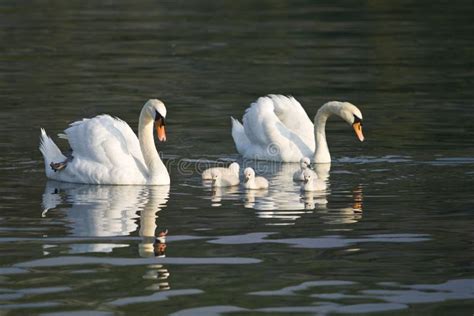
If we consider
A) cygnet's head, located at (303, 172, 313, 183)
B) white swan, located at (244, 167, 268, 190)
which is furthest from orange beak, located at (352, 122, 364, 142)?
white swan, located at (244, 167, 268, 190)

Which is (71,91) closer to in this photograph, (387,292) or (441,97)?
(441,97)

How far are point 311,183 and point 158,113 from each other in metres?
2.08

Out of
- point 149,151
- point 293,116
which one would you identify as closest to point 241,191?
point 149,151

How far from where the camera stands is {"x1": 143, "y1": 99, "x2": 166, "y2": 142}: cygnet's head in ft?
53.4

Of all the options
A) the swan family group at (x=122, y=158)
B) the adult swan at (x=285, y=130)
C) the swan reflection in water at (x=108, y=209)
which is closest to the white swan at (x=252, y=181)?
the swan family group at (x=122, y=158)

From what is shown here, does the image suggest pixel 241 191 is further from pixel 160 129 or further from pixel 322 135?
pixel 322 135

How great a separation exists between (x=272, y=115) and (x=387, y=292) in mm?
9189

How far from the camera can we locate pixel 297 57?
3008 cm

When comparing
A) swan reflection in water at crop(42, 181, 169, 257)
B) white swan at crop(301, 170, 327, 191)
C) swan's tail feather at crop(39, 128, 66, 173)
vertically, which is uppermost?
swan's tail feather at crop(39, 128, 66, 173)

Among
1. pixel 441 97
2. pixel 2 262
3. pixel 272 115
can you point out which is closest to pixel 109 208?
pixel 2 262

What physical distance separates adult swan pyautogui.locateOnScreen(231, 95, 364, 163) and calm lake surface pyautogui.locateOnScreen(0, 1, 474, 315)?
30 cm

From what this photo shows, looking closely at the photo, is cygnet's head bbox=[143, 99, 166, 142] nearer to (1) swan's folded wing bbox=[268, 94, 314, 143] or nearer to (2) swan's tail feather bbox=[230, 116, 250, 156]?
(2) swan's tail feather bbox=[230, 116, 250, 156]

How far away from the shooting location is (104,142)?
54.9ft

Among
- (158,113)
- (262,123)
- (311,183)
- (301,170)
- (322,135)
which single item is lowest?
(311,183)
